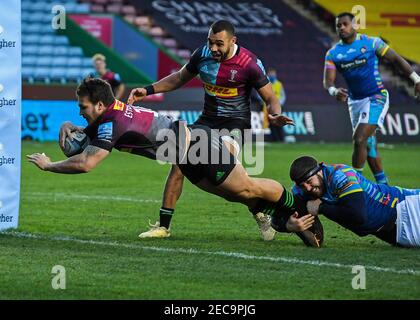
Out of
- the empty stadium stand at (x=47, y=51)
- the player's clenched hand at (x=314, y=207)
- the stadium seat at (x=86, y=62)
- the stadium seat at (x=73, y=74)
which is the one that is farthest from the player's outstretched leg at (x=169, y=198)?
the stadium seat at (x=86, y=62)

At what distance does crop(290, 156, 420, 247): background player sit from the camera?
8.19 meters

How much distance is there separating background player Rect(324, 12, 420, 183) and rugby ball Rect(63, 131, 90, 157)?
16.6ft

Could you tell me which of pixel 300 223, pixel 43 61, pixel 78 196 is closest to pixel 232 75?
pixel 300 223

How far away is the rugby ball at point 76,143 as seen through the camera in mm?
8359

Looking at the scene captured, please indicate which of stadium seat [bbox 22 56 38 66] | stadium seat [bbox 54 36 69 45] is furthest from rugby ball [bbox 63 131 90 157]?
stadium seat [bbox 54 36 69 45]

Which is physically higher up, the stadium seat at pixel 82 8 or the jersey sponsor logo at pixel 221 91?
the stadium seat at pixel 82 8

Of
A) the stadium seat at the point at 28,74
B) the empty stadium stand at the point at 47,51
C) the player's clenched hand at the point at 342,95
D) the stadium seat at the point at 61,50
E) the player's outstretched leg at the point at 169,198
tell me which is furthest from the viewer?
the stadium seat at the point at 61,50

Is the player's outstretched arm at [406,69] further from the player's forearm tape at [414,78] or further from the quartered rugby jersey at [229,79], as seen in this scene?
the quartered rugby jersey at [229,79]

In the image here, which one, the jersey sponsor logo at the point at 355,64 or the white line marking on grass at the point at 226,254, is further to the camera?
the jersey sponsor logo at the point at 355,64

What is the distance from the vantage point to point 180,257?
8.02 meters

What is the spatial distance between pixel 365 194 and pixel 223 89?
76.2 inches

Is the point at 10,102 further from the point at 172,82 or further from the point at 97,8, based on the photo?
the point at 97,8
